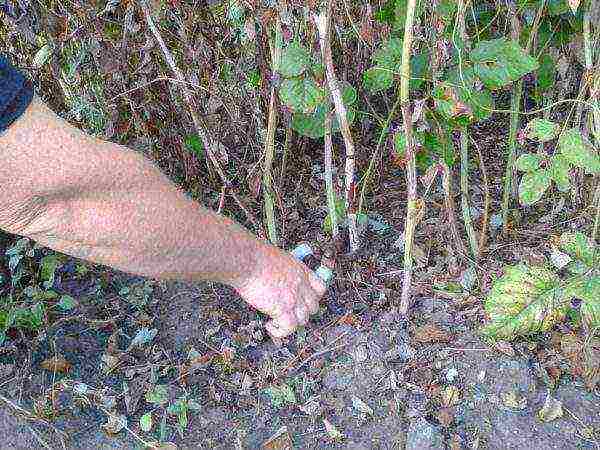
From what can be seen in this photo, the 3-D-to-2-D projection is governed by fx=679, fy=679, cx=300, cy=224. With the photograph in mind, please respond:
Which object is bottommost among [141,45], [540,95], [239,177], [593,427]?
[593,427]

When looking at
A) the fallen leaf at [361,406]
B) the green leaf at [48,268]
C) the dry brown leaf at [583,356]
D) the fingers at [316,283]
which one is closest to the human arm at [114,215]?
the fingers at [316,283]

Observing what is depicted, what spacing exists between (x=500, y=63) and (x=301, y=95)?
44 centimetres

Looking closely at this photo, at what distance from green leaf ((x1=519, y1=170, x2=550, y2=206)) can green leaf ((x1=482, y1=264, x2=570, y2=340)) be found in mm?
147

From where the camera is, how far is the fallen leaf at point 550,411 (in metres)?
1.66

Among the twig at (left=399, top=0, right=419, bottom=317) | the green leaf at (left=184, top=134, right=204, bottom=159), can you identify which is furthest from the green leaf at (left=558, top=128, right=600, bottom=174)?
the green leaf at (left=184, top=134, right=204, bottom=159)

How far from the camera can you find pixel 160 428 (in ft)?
5.81

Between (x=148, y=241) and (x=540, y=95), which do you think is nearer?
(x=148, y=241)

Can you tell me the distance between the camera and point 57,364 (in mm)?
1931

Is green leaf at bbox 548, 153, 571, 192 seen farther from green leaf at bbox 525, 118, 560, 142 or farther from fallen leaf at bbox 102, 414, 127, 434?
fallen leaf at bbox 102, 414, 127, 434

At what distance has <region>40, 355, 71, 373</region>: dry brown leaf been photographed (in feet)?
6.32

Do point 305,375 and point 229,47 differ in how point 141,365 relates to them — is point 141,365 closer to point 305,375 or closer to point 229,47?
point 305,375

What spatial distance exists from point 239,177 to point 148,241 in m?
0.98

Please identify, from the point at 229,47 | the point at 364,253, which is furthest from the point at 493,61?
the point at 229,47

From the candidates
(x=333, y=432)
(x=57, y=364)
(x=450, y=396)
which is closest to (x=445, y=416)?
(x=450, y=396)
